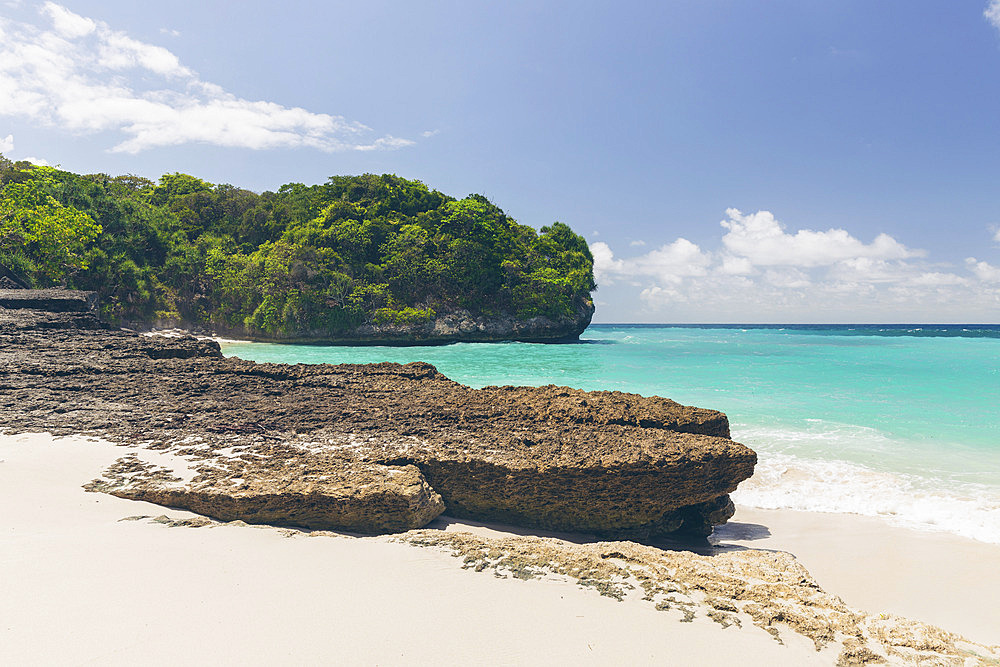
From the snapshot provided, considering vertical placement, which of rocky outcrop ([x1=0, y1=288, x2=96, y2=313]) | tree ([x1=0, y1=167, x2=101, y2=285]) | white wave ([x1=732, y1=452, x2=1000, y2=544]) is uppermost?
tree ([x1=0, y1=167, x2=101, y2=285])

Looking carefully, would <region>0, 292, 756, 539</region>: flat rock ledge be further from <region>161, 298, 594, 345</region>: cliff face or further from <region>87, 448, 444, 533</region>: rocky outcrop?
<region>161, 298, 594, 345</region>: cliff face

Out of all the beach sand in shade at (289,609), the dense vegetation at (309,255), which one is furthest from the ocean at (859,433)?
the dense vegetation at (309,255)

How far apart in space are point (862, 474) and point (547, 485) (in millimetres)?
5662

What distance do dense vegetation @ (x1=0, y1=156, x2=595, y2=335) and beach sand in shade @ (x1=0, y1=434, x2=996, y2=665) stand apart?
36859mm

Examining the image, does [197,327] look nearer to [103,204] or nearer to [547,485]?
[103,204]

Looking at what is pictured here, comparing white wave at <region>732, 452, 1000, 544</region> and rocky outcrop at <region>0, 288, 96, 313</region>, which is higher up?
rocky outcrop at <region>0, 288, 96, 313</region>

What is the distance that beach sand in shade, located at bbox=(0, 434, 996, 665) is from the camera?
1954mm

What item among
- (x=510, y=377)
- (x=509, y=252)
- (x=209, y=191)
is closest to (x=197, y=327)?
(x=209, y=191)

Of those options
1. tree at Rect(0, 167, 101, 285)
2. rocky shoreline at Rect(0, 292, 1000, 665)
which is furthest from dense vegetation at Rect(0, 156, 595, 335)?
rocky shoreline at Rect(0, 292, 1000, 665)

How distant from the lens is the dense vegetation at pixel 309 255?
1400 inches

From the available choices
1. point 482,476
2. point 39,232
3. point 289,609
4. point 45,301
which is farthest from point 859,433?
point 39,232

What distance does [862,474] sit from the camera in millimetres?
6629

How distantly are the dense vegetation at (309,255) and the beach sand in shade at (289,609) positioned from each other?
1451 inches

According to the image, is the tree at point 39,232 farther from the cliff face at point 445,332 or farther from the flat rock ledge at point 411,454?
the flat rock ledge at point 411,454
